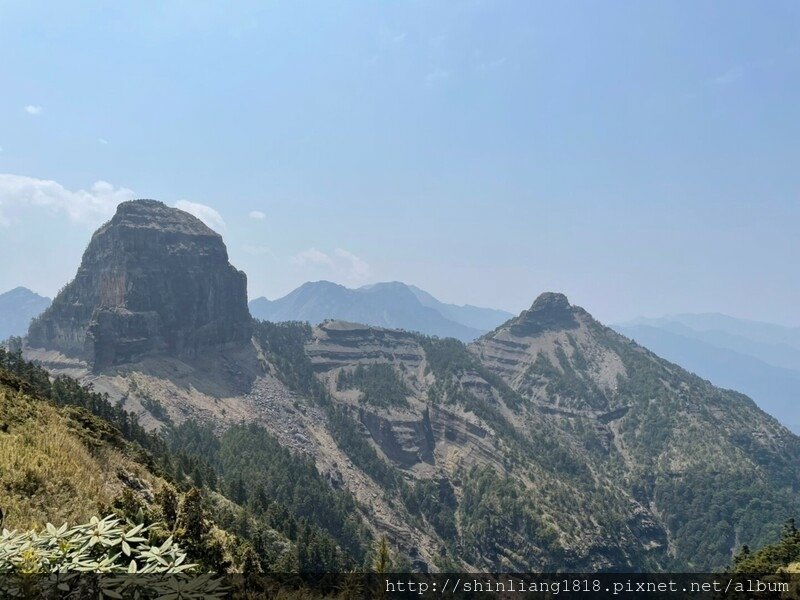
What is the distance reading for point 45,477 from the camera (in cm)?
1684

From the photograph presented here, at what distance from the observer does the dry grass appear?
49.5 feet

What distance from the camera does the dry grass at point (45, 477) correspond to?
15.1 meters

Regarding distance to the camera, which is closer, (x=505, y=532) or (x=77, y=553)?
(x=77, y=553)

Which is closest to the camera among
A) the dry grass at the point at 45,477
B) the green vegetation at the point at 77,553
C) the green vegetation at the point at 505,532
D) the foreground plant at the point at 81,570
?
the foreground plant at the point at 81,570

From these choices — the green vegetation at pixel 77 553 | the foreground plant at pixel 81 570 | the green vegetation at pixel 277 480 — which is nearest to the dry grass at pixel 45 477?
the green vegetation at pixel 77 553

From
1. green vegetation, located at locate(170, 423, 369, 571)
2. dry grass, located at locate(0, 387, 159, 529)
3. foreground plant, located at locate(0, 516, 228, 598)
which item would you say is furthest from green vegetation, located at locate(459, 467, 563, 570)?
foreground plant, located at locate(0, 516, 228, 598)

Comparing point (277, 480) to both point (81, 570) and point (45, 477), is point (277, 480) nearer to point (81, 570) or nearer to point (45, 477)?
point (45, 477)

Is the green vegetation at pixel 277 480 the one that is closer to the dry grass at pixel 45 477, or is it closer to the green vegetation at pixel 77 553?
the dry grass at pixel 45 477

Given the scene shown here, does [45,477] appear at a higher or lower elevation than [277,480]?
higher

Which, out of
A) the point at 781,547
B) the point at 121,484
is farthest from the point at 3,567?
the point at 781,547

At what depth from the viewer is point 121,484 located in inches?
Result: 947

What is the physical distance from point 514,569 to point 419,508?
36.3m

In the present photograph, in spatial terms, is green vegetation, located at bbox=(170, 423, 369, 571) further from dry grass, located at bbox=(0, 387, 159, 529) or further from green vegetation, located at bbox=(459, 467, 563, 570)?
dry grass, located at bbox=(0, 387, 159, 529)

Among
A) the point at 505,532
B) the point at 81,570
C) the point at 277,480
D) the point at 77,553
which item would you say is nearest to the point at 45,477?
the point at 77,553
